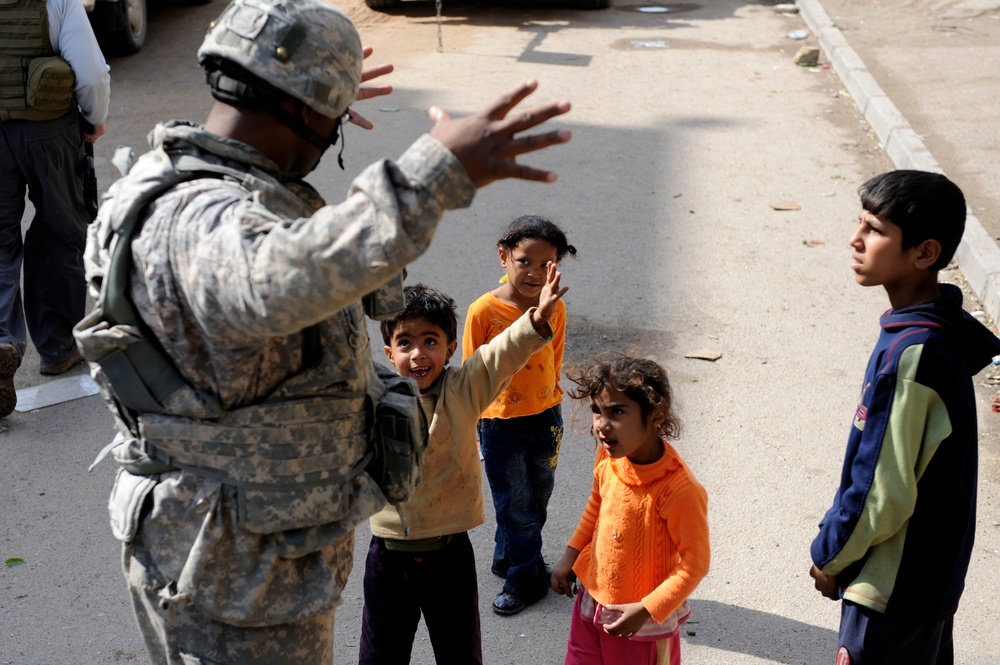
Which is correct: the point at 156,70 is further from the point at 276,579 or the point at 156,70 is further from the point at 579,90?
the point at 276,579

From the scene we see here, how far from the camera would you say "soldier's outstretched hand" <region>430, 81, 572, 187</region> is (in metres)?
1.82

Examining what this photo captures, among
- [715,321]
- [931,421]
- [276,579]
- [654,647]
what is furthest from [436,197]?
[715,321]

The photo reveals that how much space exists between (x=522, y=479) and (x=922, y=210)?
1.56 m

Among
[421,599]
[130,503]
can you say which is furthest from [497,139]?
[421,599]

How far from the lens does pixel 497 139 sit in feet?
6.03

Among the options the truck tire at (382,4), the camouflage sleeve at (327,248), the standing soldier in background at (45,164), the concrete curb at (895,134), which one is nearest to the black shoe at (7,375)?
the standing soldier in background at (45,164)

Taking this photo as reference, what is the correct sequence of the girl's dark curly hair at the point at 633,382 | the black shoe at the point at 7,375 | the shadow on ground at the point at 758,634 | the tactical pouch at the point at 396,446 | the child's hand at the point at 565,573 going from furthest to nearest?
the black shoe at the point at 7,375 < the shadow on ground at the point at 758,634 < the child's hand at the point at 565,573 < the girl's dark curly hair at the point at 633,382 < the tactical pouch at the point at 396,446

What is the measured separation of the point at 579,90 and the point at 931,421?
7775mm

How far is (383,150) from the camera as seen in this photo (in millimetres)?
8328

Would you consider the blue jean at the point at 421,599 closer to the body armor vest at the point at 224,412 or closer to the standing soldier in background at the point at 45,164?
the body armor vest at the point at 224,412

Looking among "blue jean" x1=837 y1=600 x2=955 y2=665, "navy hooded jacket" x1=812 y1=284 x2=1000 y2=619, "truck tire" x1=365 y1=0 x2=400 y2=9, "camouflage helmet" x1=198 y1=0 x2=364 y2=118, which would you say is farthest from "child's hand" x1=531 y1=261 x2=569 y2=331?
"truck tire" x1=365 y1=0 x2=400 y2=9

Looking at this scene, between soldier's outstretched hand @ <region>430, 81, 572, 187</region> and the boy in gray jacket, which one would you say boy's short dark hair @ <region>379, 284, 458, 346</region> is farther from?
soldier's outstretched hand @ <region>430, 81, 572, 187</region>

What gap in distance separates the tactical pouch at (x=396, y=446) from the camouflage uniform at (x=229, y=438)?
0.05 metres

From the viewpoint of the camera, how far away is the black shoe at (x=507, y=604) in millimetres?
3662
